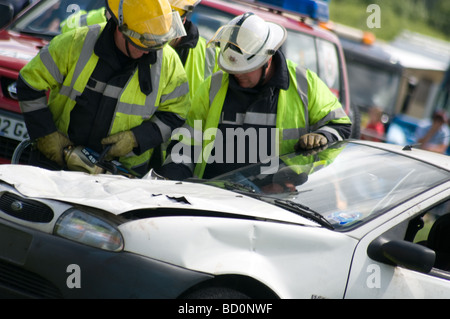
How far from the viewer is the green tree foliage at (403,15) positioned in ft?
135

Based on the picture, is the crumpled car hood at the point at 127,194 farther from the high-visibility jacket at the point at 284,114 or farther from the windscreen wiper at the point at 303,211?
the high-visibility jacket at the point at 284,114

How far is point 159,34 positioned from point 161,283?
1.93 metres

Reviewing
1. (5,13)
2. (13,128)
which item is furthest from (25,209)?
(5,13)

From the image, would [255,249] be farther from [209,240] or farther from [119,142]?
[119,142]

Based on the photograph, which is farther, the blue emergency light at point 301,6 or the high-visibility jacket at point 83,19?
the blue emergency light at point 301,6

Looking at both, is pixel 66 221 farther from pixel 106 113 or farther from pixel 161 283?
pixel 106 113

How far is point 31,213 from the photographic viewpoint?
12.1 feet

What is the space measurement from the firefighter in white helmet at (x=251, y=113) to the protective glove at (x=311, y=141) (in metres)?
0.08

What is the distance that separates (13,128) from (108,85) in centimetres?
110

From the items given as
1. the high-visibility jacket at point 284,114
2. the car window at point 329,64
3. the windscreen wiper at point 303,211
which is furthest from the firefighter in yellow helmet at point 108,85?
the car window at point 329,64

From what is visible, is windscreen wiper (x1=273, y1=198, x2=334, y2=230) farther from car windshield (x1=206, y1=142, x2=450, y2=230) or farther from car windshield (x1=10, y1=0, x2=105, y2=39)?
car windshield (x1=10, y1=0, x2=105, y2=39)

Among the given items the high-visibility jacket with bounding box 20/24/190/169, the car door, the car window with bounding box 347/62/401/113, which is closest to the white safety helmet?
the high-visibility jacket with bounding box 20/24/190/169

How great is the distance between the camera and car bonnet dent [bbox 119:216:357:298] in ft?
11.4

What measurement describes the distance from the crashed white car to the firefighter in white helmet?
102cm
